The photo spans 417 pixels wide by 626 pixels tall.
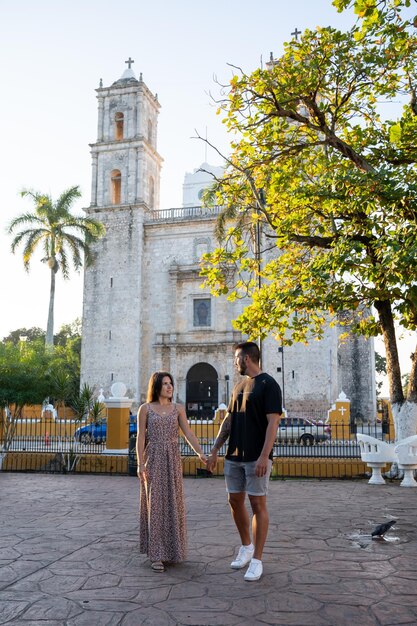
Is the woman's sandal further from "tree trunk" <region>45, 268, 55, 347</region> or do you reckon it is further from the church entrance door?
the church entrance door

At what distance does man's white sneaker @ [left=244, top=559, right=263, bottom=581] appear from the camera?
3750 mm

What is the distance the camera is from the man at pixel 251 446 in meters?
3.84

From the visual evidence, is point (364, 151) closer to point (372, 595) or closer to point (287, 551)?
point (287, 551)

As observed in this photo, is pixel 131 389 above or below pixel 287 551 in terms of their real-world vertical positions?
above

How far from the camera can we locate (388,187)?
730 centimetres

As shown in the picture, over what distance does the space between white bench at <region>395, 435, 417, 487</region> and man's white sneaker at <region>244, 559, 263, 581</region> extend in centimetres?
545

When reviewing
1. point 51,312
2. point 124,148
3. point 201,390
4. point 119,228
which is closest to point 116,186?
point 124,148

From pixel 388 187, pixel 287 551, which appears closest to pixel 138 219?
pixel 388 187

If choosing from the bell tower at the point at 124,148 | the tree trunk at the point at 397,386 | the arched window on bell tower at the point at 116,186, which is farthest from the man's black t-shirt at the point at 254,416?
the arched window on bell tower at the point at 116,186

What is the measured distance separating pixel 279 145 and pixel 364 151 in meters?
1.42

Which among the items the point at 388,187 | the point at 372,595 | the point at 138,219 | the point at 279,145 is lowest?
the point at 372,595

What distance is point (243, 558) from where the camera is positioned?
4.10 metres

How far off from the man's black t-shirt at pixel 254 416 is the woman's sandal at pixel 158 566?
88 cm

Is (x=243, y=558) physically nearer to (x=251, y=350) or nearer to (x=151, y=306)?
(x=251, y=350)
